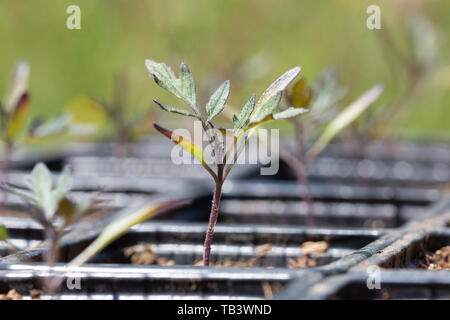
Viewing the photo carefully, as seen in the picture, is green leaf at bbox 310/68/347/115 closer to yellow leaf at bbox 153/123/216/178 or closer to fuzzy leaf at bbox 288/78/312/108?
fuzzy leaf at bbox 288/78/312/108

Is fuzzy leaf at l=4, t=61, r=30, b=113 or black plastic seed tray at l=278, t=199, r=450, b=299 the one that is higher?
fuzzy leaf at l=4, t=61, r=30, b=113

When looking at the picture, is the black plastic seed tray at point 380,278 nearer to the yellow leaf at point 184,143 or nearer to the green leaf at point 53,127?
the yellow leaf at point 184,143

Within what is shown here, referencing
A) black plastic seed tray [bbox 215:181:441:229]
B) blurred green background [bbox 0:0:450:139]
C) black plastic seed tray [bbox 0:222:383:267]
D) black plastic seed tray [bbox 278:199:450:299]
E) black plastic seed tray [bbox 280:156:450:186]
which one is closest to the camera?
black plastic seed tray [bbox 278:199:450:299]

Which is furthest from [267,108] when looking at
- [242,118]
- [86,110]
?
[86,110]

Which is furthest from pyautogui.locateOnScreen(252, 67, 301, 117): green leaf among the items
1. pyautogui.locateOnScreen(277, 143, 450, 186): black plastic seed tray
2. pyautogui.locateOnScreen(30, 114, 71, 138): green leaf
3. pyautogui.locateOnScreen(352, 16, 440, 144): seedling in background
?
pyautogui.locateOnScreen(277, 143, 450, 186): black plastic seed tray
